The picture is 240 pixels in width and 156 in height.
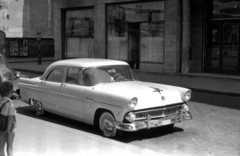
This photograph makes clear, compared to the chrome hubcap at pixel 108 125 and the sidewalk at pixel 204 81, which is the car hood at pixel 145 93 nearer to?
the chrome hubcap at pixel 108 125

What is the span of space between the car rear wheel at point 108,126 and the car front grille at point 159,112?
470mm

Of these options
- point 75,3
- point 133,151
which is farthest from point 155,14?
point 133,151

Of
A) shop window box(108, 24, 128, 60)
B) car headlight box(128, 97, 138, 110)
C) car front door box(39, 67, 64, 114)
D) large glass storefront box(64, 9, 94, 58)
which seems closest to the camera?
car headlight box(128, 97, 138, 110)

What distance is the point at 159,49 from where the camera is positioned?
19312mm

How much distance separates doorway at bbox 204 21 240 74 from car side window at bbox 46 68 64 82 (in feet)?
36.2

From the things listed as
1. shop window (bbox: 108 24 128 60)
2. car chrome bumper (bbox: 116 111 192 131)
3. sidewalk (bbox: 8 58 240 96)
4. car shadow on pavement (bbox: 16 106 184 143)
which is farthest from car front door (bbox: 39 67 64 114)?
shop window (bbox: 108 24 128 60)

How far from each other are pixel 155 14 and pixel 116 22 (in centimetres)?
290

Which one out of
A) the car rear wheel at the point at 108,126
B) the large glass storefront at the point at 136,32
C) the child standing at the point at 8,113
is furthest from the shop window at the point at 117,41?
the child standing at the point at 8,113

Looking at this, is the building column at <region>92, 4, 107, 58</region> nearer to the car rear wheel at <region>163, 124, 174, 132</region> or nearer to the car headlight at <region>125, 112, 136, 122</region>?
the car rear wheel at <region>163, 124, 174, 132</region>

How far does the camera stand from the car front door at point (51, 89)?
8.39m

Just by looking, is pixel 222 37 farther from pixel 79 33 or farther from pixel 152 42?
pixel 79 33

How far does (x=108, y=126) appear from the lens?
7.09 meters

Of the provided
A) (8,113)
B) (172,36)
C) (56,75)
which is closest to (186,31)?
(172,36)

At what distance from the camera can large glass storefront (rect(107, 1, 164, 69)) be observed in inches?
761
